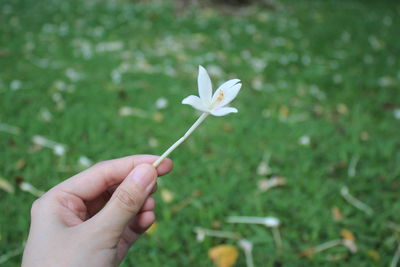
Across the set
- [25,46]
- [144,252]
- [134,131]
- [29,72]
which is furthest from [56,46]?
[144,252]

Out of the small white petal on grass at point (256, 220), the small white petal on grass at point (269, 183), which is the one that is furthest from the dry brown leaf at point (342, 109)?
the small white petal on grass at point (256, 220)

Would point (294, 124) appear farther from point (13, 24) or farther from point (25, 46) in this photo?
point (13, 24)

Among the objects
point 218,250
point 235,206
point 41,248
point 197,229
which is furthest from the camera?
point 235,206

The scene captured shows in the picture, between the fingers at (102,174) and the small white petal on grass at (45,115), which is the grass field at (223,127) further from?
the fingers at (102,174)

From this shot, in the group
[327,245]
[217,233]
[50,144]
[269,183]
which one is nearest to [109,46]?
[50,144]

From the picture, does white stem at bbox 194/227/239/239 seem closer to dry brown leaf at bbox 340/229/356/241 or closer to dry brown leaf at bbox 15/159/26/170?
dry brown leaf at bbox 340/229/356/241
